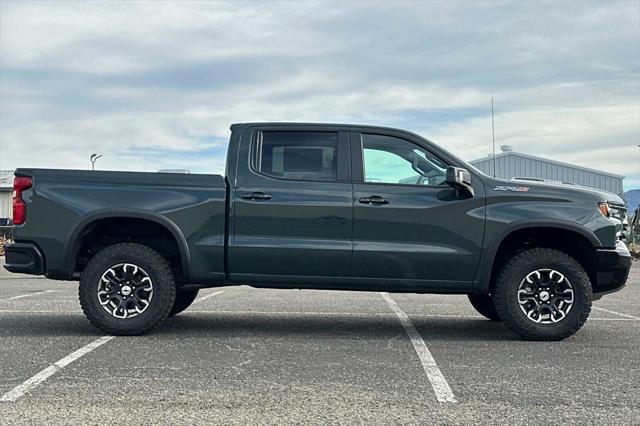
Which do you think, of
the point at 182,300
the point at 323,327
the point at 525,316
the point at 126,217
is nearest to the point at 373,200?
the point at 323,327

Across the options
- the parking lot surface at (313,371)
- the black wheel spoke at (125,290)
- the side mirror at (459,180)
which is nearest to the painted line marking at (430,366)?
the parking lot surface at (313,371)

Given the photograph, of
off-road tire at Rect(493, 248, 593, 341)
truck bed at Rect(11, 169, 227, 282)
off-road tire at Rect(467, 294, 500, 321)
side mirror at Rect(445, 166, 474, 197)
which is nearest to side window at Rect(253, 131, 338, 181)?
truck bed at Rect(11, 169, 227, 282)

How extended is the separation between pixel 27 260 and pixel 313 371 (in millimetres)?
3103

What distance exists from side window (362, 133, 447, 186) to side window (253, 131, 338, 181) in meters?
0.33

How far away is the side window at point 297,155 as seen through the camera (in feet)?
22.1

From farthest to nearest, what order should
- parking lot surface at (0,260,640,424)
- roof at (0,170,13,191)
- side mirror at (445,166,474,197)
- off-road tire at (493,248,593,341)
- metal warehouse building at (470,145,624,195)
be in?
roof at (0,170,13,191) → metal warehouse building at (470,145,624,195) → off-road tire at (493,248,593,341) → side mirror at (445,166,474,197) → parking lot surface at (0,260,640,424)

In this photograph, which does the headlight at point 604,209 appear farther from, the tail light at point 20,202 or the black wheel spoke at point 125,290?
the tail light at point 20,202

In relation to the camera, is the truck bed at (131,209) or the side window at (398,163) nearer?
the truck bed at (131,209)

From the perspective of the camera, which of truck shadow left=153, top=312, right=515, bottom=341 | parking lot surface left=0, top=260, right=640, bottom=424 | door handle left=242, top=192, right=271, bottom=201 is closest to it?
parking lot surface left=0, top=260, right=640, bottom=424

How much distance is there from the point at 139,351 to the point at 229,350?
0.74 meters

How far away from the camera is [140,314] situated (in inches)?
256

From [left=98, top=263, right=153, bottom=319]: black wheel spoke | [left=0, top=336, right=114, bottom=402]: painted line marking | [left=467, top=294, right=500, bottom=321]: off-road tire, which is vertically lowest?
[left=0, top=336, right=114, bottom=402]: painted line marking

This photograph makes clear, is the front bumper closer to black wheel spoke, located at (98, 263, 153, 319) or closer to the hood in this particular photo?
the hood

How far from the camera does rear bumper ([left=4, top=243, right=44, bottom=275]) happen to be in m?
6.59
